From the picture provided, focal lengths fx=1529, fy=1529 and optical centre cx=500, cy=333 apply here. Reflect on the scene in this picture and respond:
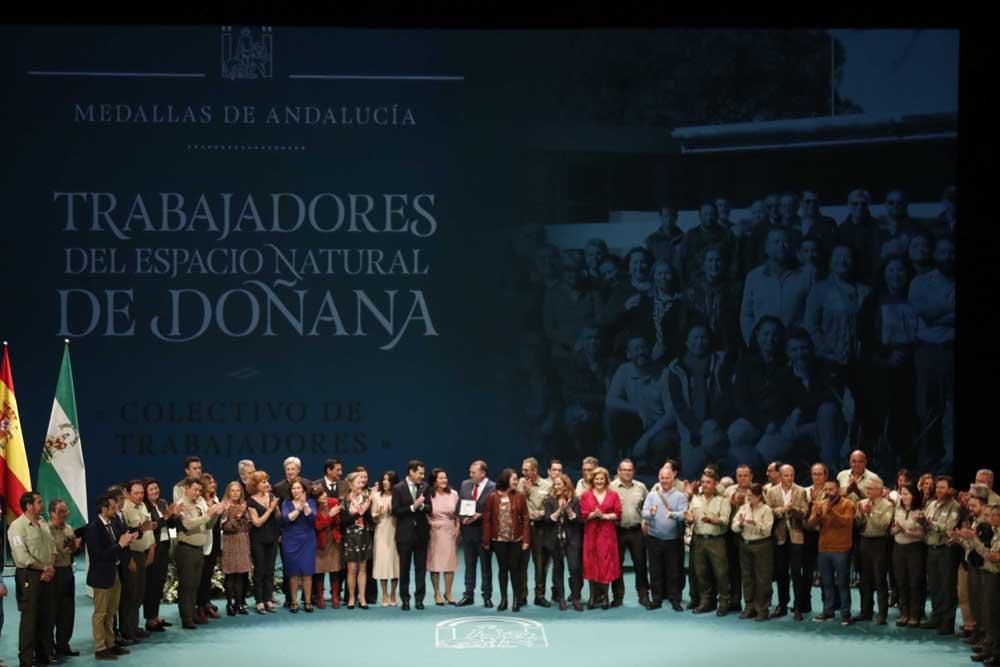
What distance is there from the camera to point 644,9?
16.5 meters

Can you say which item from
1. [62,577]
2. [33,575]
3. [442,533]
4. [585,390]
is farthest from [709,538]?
[33,575]

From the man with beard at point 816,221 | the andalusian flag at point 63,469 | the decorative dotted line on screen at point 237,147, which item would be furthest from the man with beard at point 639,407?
the andalusian flag at point 63,469

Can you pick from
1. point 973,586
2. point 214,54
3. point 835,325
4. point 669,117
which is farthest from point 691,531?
point 214,54

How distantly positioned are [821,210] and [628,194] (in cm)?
214

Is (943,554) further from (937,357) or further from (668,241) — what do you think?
(668,241)

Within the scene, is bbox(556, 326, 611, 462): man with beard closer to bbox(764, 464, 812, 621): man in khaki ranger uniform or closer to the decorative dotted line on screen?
bbox(764, 464, 812, 621): man in khaki ranger uniform

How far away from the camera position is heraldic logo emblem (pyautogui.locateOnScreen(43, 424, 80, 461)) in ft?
44.1

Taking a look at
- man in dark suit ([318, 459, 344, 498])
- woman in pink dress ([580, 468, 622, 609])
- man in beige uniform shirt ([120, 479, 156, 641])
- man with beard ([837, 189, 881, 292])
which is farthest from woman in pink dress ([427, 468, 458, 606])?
man with beard ([837, 189, 881, 292])

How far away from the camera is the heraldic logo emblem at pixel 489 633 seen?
492 inches

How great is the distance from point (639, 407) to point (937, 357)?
3.33 meters

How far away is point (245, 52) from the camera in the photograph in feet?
55.1

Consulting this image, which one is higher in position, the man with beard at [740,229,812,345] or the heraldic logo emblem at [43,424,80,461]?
the man with beard at [740,229,812,345]

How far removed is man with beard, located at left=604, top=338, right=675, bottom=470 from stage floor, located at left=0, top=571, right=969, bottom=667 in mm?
3254

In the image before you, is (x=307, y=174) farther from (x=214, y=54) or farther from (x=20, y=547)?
(x=20, y=547)
